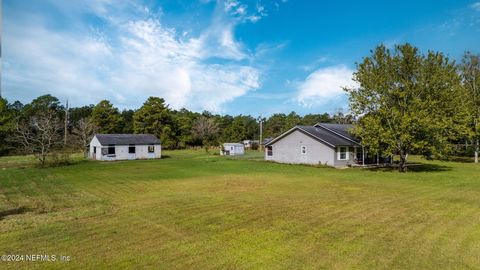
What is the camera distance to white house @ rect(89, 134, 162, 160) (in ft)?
122

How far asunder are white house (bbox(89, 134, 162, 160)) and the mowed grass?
22.1m

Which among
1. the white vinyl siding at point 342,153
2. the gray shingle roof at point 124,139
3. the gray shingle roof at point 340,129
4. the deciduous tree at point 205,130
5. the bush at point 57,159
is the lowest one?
the bush at point 57,159

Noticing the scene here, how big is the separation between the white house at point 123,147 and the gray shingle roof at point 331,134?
52.4ft

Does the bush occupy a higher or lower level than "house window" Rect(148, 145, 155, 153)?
lower

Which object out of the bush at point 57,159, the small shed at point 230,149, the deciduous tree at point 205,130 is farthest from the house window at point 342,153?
the deciduous tree at point 205,130

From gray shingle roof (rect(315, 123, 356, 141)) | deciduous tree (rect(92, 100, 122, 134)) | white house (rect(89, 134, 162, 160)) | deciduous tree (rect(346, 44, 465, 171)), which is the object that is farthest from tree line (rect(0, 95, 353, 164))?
deciduous tree (rect(346, 44, 465, 171))

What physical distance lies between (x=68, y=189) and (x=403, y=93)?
902 inches

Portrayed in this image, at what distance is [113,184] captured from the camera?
17453mm

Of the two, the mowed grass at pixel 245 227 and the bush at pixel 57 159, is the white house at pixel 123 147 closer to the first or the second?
the bush at pixel 57 159

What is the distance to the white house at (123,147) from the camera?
3712 centimetres

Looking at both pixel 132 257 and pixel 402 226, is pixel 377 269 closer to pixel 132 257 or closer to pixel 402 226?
pixel 402 226

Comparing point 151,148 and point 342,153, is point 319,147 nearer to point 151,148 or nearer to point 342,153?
point 342,153

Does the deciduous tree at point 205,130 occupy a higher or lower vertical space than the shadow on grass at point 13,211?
higher

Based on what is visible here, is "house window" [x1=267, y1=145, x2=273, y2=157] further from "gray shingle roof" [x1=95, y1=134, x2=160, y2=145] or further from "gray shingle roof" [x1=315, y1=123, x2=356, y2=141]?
"gray shingle roof" [x1=95, y1=134, x2=160, y2=145]
